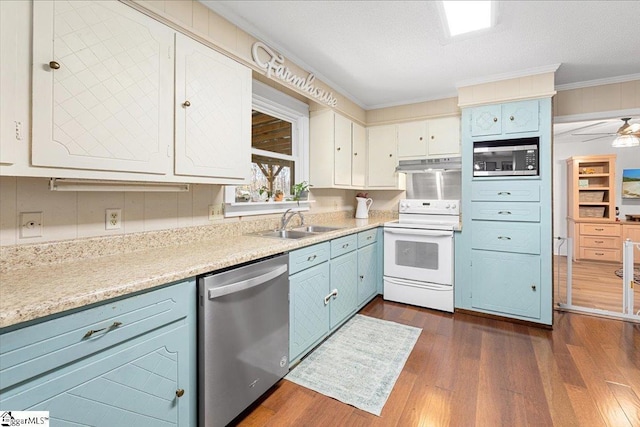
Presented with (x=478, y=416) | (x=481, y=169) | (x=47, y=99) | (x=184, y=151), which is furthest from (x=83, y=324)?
(x=481, y=169)

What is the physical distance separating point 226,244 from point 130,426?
1034 millimetres

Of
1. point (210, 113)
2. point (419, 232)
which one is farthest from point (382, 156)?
point (210, 113)

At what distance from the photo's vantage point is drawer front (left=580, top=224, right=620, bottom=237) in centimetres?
558

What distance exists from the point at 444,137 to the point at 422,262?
1515 millimetres

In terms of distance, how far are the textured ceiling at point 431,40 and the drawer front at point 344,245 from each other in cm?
160

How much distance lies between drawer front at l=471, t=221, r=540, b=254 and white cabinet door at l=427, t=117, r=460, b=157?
943 mm

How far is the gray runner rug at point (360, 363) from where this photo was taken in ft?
6.22

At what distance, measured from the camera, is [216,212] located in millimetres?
2256

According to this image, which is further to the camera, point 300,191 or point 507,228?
point 300,191

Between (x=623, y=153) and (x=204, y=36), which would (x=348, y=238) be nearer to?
(x=204, y=36)

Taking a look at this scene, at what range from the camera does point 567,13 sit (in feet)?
6.55

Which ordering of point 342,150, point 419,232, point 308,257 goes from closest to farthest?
point 308,257 < point 419,232 < point 342,150

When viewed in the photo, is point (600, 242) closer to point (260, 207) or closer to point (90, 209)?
point (260, 207)

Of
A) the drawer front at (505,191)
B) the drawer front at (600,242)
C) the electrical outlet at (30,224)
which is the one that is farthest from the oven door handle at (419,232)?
the drawer front at (600,242)
